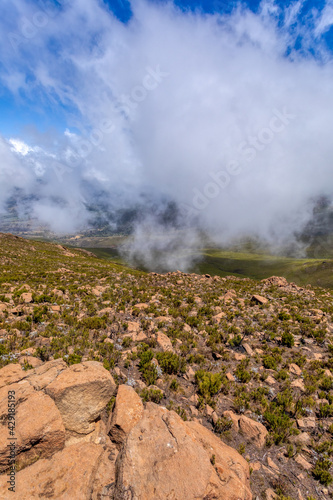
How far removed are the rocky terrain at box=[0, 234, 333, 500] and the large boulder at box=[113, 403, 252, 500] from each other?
0.03 metres

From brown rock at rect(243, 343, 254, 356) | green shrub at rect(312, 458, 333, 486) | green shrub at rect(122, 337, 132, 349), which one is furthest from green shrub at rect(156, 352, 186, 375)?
green shrub at rect(312, 458, 333, 486)

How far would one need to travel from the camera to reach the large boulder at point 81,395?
5.85 meters

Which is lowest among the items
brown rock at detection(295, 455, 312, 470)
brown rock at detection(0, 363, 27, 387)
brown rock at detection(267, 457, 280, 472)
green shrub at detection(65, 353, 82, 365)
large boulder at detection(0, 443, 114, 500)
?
brown rock at detection(267, 457, 280, 472)

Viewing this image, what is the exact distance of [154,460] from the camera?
491cm

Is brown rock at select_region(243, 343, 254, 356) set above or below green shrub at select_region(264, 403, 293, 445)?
above

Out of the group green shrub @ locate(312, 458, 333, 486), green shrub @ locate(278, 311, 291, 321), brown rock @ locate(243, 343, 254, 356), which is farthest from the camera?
green shrub @ locate(278, 311, 291, 321)

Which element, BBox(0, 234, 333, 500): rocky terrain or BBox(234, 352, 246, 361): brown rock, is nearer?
BBox(0, 234, 333, 500): rocky terrain

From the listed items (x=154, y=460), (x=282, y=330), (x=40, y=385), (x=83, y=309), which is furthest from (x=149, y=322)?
(x=282, y=330)

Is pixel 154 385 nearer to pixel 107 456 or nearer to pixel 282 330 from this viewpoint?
Result: pixel 107 456

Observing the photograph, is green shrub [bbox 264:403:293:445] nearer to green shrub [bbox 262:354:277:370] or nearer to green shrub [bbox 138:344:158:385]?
green shrub [bbox 262:354:277:370]

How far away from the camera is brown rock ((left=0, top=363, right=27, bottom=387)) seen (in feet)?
21.6

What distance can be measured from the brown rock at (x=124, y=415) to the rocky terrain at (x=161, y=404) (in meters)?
0.03

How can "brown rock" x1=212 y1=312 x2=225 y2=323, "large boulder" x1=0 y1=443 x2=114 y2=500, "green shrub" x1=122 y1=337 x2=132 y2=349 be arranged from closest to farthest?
1. "large boulder" x1=0 y1=443 x2=114 y2=500
2. "green shrub" x1=122 y1=337 x2=132 y2=349
3. "brown rock" x1=212 y1=312 x2=225 y2=323

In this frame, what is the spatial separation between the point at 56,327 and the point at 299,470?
12.3 metres
